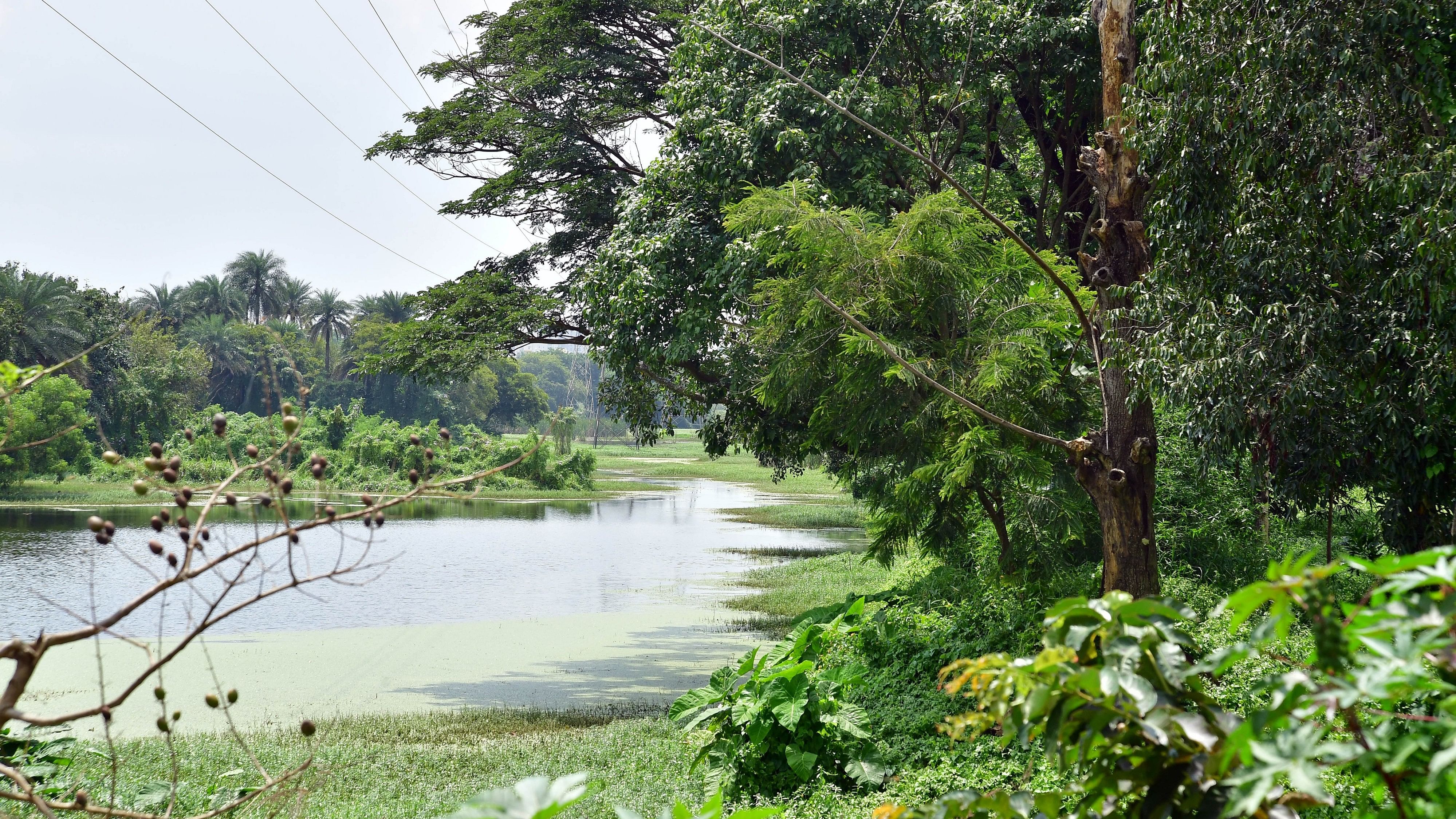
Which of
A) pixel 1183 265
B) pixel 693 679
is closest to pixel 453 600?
pixel 693 679

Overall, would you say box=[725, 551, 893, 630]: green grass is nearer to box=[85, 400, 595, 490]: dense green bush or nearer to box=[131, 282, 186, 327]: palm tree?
box=[85, 400, 595, 490]: dense green bush

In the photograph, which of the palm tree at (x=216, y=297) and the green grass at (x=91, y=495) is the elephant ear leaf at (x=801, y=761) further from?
the palm tree at (x=216, y=297)

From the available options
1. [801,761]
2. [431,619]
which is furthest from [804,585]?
[801,761]

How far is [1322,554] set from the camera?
9.08 m

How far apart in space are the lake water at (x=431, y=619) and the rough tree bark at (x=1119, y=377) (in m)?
3.90

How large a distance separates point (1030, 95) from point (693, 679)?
260 inches

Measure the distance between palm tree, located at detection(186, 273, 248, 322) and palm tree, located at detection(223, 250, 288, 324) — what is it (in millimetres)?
999

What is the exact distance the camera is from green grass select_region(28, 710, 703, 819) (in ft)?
17.4

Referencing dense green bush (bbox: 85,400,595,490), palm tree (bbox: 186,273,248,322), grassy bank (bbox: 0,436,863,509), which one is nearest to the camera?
grassy bank (bbox: 0,436,863,509)

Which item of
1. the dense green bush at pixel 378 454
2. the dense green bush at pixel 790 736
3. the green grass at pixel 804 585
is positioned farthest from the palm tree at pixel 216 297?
the dense green bush at pixel 790 736

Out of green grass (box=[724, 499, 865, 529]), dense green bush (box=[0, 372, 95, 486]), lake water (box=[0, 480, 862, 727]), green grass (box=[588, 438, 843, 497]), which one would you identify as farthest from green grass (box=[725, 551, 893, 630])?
green grass (box=[588, 438, 843, 497])

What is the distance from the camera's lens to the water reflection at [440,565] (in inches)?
513

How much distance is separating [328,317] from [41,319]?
1684 inches

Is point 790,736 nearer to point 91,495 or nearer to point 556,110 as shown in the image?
point 556,110
